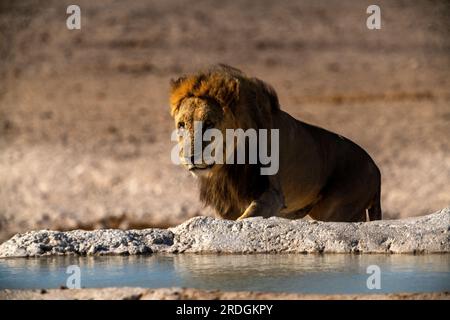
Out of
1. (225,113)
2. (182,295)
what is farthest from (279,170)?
(182,295)

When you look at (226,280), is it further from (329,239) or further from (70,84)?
(70,84)

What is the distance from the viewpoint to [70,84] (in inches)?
435

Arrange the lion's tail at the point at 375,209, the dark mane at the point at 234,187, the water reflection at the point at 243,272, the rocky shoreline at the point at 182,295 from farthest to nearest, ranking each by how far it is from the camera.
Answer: the lion's tail at the point at 375,209 < the dark mane at the point at 234,187 < the water reflection at the point at 243,272 < the rocky shoreline at the point at 182,295

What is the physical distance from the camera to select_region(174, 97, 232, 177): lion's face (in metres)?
5.91

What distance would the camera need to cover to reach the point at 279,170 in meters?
6.51

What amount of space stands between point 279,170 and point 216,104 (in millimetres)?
537

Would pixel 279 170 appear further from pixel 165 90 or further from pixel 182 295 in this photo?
pixel 165 90

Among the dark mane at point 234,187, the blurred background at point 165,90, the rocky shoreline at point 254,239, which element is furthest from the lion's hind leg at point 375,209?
the rocky shoreline at point 254,239

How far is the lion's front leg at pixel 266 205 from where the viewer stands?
6.00 meters

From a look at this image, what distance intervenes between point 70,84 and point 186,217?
8.35 feet

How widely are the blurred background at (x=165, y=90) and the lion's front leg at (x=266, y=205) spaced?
8.62 ft

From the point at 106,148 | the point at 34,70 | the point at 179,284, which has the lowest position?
the point at 179,284

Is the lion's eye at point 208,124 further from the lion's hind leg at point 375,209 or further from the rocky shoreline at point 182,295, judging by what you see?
the rocky shoreline at point 182,295

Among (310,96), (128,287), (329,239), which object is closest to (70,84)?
(310,96)
